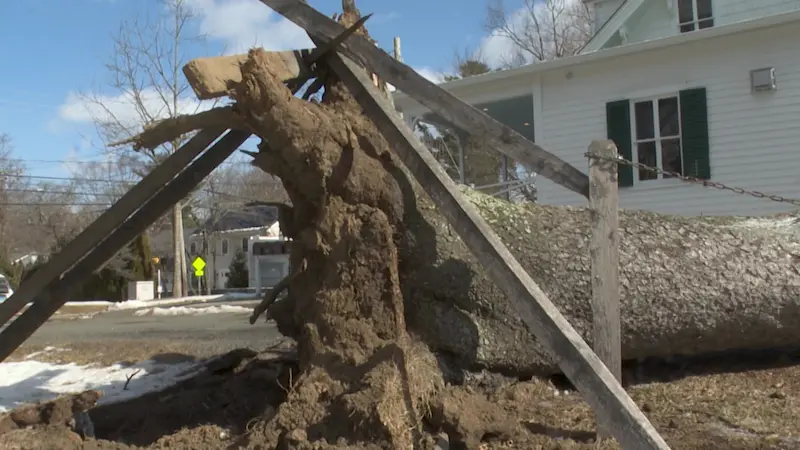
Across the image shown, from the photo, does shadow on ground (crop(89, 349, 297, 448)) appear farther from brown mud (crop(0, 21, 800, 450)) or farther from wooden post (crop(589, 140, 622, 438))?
wooden post (crop(589, 140, 622, 438))

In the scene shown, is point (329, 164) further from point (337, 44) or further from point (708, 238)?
point (708, 238)

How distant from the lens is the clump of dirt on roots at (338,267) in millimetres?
3707

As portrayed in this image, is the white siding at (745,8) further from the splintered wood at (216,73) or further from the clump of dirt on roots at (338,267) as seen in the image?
the splintered wood at (216,73)

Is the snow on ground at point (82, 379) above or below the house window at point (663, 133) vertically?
below

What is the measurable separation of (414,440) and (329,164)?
1.68 meters

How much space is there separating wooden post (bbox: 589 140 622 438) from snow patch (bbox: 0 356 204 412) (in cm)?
397

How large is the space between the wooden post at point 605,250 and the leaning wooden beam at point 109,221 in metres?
2.42

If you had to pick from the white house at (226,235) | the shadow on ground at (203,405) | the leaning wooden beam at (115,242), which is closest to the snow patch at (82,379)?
the shadow on ground at (203,405)

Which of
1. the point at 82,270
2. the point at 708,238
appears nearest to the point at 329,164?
the point at 82,270

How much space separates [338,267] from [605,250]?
1533 millimetres

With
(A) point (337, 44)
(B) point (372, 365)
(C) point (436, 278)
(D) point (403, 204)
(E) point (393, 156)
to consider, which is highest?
(A) point (337, 44)

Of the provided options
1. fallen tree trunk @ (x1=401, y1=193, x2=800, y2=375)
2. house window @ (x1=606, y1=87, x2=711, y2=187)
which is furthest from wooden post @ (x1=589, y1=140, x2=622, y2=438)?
house window @ (x1=606, y1=87, x2=711, y2=187)

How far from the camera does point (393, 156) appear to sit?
4.56m

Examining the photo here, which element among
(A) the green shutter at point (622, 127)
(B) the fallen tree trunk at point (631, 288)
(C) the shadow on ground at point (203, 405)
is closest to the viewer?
(B) the fallen tree trunk at point (631, 288)
